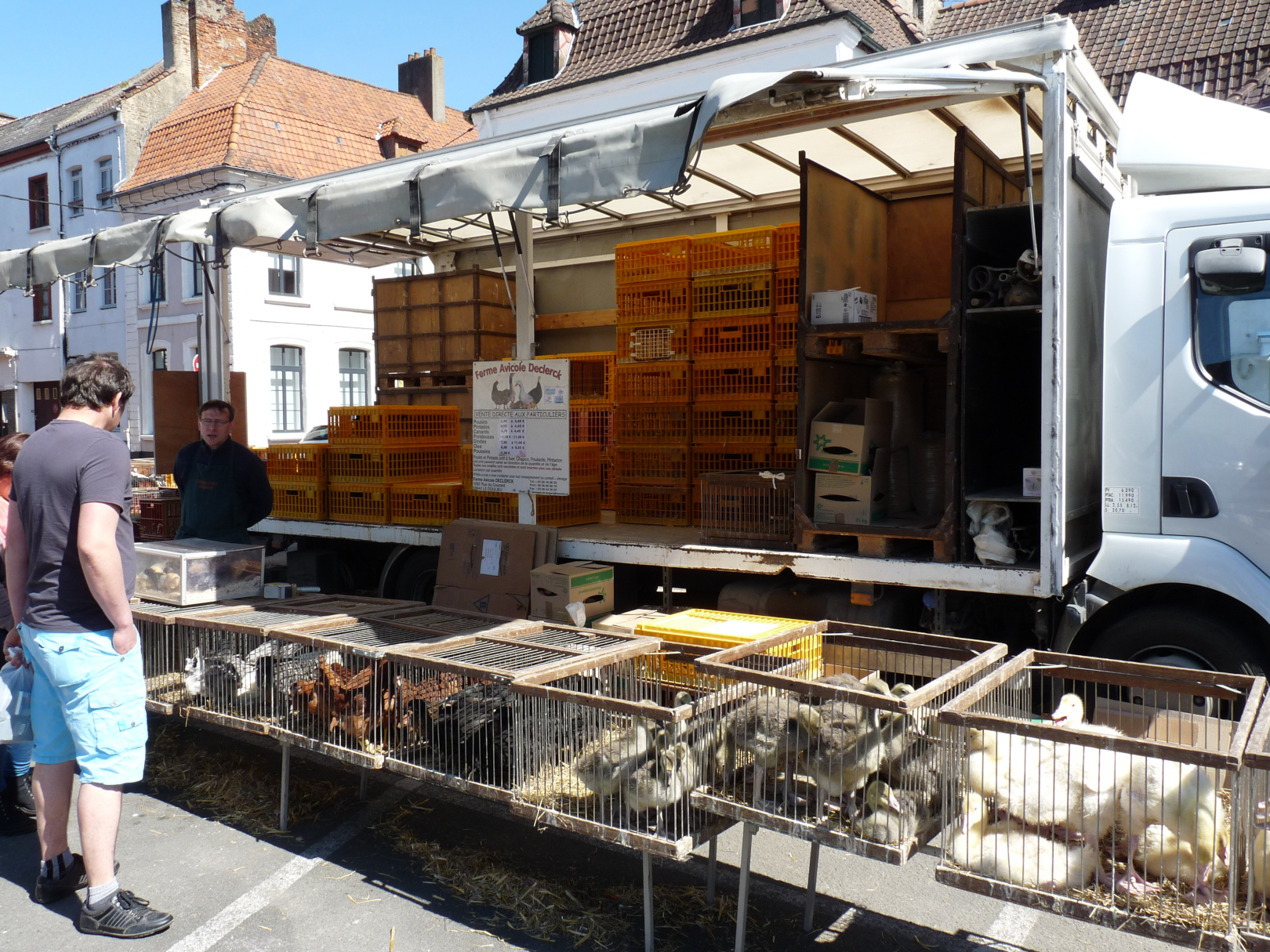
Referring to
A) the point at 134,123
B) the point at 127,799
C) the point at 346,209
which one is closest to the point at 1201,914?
the point at 127,799

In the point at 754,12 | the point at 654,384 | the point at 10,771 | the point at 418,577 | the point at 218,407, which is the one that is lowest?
the point at 10,771

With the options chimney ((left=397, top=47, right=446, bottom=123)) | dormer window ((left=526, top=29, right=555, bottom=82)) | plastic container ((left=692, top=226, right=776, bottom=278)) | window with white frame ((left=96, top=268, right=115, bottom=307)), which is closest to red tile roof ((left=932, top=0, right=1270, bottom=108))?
dormer window ((left=526, top=29, right=555, bottom=82))

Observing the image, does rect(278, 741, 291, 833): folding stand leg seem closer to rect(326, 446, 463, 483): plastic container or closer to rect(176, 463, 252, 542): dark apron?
rect(176, 463, 252, 542): dark apron

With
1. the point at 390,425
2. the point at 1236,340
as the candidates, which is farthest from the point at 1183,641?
the point at 390,425

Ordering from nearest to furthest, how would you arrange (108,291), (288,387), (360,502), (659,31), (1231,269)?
(1231,269), (360,502), (659,31), (288,387), (108,291)

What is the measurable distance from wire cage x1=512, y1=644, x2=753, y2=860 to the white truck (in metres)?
1.87

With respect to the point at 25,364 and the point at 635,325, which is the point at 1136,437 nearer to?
the point at 635,325

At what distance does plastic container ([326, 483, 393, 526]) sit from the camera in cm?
720

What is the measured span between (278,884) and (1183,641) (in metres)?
4.03

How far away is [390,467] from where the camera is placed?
7238mm

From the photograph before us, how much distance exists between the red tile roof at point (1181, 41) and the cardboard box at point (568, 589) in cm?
1246

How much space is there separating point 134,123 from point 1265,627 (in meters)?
29.7

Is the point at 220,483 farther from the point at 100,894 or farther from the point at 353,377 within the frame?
the point at 353,377

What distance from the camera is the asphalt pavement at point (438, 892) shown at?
3656 mm
